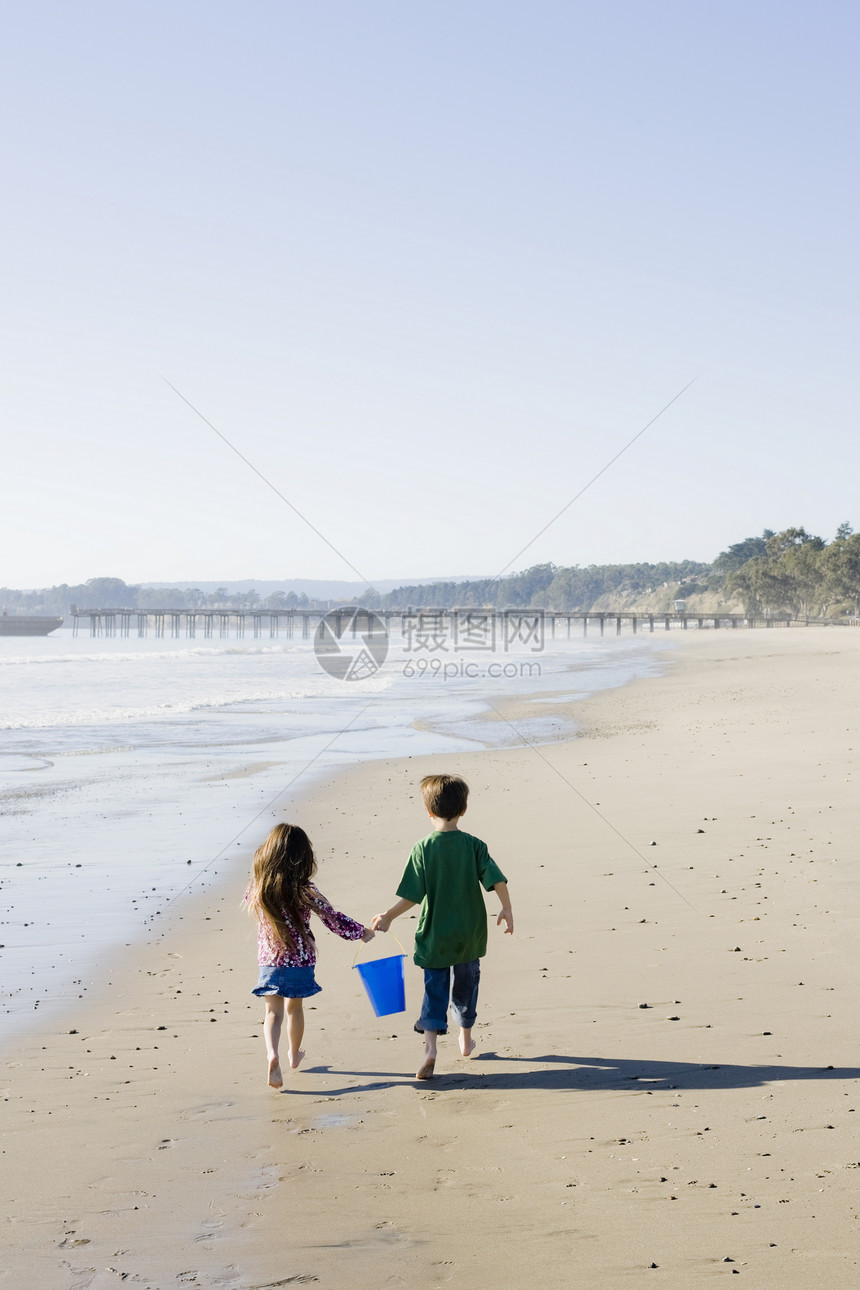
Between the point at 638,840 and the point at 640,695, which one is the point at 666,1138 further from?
the point at 640,695

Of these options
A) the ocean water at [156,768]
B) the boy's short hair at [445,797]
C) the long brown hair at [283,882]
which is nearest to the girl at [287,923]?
the long brown hair at [283,882]

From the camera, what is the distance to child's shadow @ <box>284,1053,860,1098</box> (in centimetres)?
425

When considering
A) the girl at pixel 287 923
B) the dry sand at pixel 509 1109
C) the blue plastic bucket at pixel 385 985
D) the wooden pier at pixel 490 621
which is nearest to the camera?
the dry sand at pixel 509 1109

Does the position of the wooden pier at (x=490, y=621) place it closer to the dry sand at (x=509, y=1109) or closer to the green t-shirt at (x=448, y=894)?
the dry sand at (x=509, y=1109)

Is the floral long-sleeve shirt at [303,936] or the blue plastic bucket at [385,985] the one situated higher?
the floral long-sleeve shirt at [303,936]

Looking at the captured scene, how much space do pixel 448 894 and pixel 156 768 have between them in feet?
38.4

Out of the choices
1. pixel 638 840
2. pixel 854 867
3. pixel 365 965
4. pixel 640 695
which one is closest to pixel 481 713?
pixel 640 695

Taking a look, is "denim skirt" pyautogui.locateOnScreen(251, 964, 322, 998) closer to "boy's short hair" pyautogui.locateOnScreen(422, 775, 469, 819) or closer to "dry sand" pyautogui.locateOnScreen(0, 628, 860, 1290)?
"dry sand" pyautogui.locateOnScreen(0, 628, 860, 1290)

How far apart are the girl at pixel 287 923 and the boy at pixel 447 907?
27 cm

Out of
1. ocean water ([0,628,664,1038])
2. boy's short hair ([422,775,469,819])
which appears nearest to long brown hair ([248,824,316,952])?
boy's short hair ([422,775,469,819])

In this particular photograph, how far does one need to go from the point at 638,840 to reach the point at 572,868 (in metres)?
1.06

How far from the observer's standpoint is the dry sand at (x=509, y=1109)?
3094 millimetres

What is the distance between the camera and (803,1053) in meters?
4.47

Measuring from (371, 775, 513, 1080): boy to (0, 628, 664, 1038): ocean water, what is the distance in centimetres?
232
